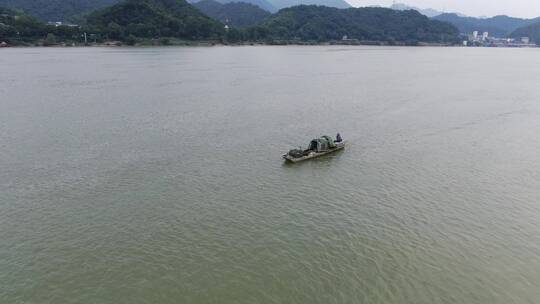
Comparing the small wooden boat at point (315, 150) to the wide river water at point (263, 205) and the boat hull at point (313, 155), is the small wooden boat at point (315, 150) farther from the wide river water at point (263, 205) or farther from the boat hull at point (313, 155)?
the wide river water at point (263, 205)

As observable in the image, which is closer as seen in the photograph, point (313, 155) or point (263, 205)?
point (263, 205)

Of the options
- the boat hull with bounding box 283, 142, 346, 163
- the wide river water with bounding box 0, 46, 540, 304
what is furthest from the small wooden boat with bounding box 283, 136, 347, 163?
the wide river water with bounding box 0, 46, 540, 304

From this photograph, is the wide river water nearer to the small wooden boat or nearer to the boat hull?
the boat hull

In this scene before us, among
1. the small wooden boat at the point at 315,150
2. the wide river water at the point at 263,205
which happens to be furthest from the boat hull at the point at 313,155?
the wide river water at the point at 263,205

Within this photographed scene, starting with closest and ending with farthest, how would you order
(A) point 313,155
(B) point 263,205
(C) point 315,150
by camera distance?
(B) point 263,205
(A) point 313,155
(C) point 315,150

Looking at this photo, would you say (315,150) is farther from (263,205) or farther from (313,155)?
(263,205)

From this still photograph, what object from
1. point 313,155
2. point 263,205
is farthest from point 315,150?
point 263,205
